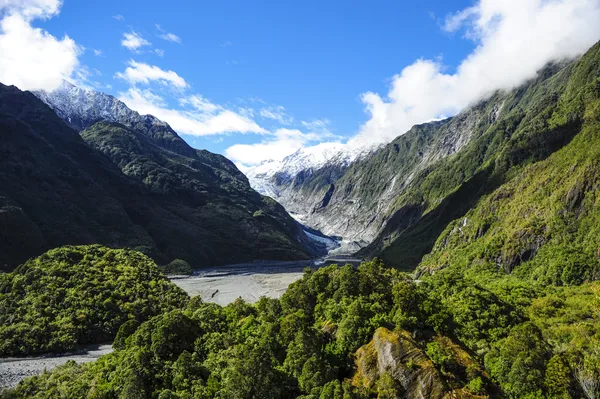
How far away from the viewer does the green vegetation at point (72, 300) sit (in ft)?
281

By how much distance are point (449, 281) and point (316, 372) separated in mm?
47201

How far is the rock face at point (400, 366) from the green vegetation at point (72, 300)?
177 ft

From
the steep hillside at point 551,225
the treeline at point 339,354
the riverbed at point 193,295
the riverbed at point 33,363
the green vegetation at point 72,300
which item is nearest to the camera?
the treeline at point 339,354

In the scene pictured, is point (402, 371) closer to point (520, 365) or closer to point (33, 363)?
point (520, 365)

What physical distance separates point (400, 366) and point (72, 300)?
82.0 metres

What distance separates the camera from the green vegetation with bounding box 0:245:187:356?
85750 millimetres

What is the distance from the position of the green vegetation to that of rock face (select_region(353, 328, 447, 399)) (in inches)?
2123

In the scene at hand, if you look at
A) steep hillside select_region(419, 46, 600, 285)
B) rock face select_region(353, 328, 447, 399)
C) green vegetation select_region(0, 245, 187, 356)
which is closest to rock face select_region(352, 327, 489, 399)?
rock face select_region(353, 328, 447, 399)

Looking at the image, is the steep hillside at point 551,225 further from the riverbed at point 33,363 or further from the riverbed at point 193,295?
the riverbed at point 33,363

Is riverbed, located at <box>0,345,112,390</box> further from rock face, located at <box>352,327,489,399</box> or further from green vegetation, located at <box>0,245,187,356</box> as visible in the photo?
rock face, located at <box>352,327,489,399</box>

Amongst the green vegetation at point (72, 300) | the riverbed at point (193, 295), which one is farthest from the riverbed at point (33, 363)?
the green vegetation at point (72, 300)

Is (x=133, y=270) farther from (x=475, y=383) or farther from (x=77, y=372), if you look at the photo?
(x=475, y=383)

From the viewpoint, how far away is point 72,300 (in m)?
93.1

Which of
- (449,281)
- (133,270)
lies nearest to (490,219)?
(449,281)
